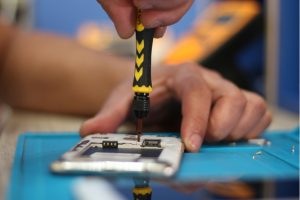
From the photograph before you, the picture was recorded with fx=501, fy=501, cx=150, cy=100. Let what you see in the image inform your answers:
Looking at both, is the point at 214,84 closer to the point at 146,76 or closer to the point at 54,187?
the point at 146,76

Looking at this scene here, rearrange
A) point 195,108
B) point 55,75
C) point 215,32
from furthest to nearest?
point 215,32
point 55,75
point 195,108

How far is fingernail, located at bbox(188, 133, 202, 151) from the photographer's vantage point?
0.49m

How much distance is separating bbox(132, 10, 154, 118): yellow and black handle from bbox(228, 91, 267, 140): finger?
0.14 metres

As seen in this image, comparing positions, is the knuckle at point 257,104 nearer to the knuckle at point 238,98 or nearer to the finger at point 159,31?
the knuckle at point 238,98

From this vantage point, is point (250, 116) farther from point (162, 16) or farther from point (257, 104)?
point (162, 16)

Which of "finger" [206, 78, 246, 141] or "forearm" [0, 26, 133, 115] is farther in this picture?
"forearm" [0, 26, 133, 115]

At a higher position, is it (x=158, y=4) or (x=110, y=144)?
(x=158, y=4)

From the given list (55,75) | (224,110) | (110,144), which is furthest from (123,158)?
(55,75)

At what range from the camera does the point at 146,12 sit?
432 mm

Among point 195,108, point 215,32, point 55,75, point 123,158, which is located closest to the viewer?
point 123,158

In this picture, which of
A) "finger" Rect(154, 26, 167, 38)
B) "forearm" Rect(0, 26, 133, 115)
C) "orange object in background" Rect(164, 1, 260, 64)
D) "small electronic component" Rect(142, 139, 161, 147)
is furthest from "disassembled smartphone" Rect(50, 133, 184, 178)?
"orange object in background" Rect(164, 1, 260, 64)

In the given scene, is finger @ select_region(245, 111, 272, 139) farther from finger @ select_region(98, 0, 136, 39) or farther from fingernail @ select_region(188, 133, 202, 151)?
finger @ select_region(98, 0, 136, 39)

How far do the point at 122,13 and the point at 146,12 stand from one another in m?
0.02

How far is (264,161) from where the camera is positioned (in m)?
0.46
